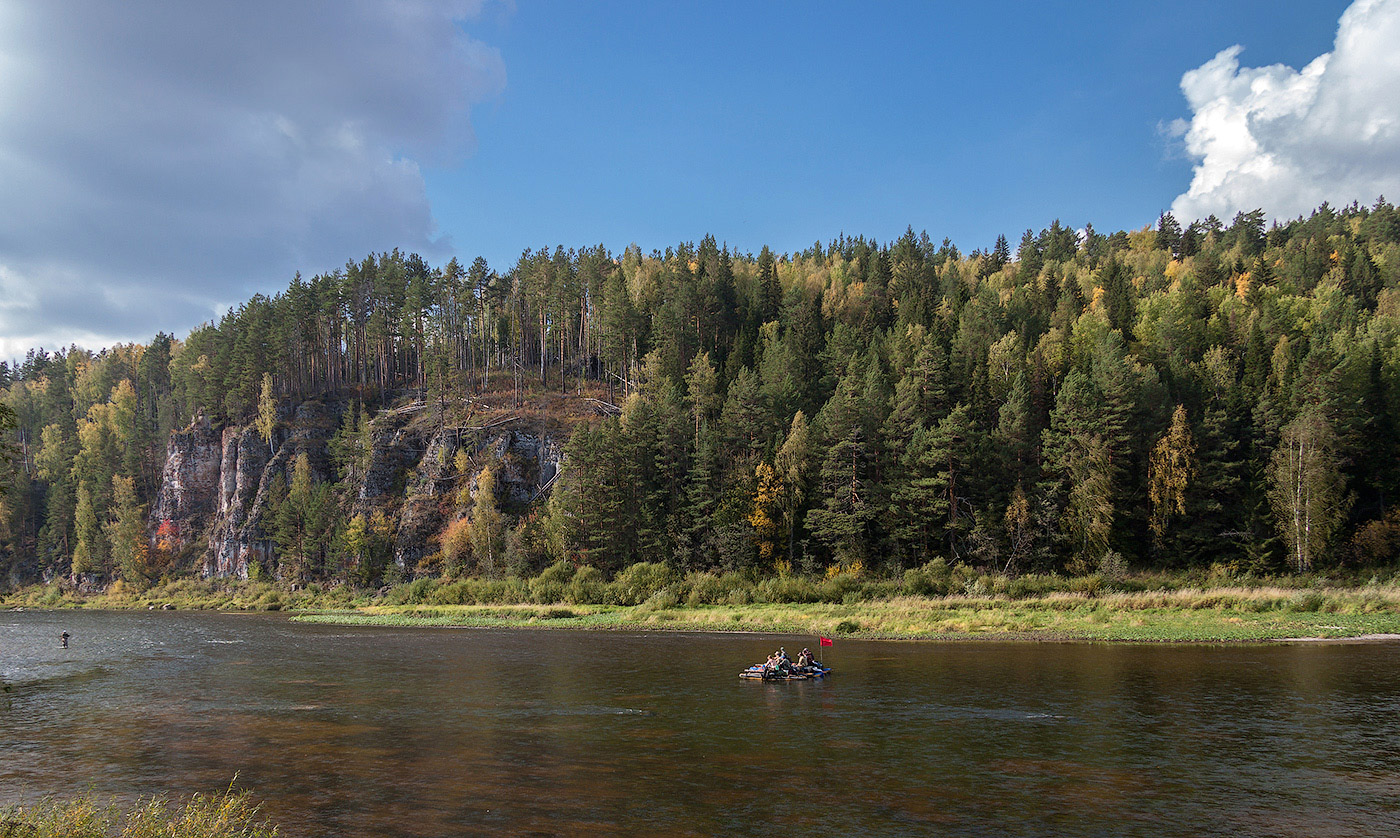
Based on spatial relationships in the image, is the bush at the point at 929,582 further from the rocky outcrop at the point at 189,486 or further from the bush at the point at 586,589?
the rocky outcrop at the point at 189,486

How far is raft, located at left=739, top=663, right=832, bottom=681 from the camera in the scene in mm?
38250

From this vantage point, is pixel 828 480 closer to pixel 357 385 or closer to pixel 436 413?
pixel 436 413

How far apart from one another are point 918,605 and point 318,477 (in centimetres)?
10195

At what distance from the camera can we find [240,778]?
23.4 metres

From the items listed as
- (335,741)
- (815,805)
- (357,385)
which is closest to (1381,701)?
(815,805)

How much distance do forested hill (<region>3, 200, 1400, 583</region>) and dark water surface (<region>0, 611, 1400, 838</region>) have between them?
33011 mm

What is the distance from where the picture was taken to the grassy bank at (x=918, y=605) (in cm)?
5269

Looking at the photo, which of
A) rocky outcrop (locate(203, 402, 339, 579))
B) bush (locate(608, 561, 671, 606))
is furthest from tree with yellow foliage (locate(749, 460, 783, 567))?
rocky outcrop (locate(203, 402, 339, 579))

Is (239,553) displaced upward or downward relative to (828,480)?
downward

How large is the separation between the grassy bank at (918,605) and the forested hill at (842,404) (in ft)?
19.0

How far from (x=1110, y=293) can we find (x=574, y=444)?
79231mm

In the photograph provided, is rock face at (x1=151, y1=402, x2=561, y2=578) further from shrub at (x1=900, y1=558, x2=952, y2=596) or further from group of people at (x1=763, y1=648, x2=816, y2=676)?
group of people at (x1=763, y1=648, x2=816, y2=676)

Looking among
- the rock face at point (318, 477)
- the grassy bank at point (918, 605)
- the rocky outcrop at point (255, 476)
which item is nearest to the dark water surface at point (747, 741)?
the grassy bank at point (918, 605)

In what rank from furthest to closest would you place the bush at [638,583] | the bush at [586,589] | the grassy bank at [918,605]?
the bush at [586,589] → the bush at [638,583] → the grassy bank at [918,605]
